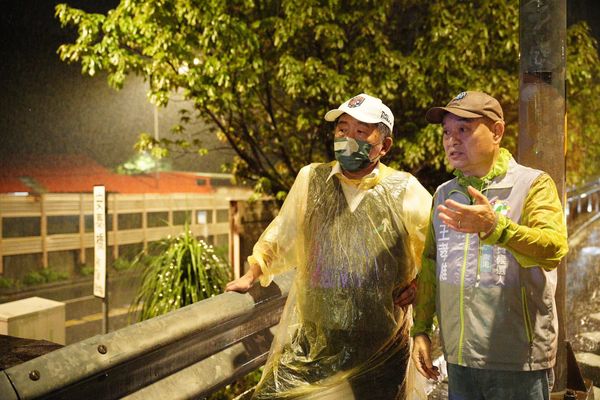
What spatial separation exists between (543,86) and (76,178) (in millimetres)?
16937

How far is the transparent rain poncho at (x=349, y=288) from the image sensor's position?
288 centimetres

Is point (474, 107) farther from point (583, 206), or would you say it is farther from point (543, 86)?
point (583, 206)

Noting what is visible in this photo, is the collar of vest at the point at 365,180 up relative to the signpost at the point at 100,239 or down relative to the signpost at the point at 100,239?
up

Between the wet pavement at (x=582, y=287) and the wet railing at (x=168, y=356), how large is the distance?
1.58 meters

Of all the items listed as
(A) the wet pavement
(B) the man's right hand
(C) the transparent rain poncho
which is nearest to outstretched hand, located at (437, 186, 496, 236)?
(B) the man's right hand

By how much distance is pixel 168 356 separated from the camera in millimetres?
2479

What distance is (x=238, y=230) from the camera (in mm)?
9867

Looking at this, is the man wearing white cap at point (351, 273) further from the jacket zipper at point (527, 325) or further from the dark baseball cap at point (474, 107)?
the jacket zipper at point (527, 325)

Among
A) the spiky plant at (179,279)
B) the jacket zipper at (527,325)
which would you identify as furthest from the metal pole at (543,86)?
the spiky plant at (179,279)

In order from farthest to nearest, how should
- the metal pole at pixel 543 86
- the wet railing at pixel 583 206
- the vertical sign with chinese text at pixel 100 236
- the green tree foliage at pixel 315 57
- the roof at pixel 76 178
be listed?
the roof at pixel 76 178 < the wet railing at pixel 583 206 < the green tree foliage at pixel 315 57 < the vertical sign with chinese text at pixel 100 236 < the metal pole at pixel 543 86

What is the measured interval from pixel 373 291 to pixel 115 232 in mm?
16938

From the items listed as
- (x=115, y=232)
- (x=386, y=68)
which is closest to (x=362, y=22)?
(x=386, y=68)

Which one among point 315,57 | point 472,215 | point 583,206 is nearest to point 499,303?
point 472,215

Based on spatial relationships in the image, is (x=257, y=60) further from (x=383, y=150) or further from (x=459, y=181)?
(x=459, y=181)
